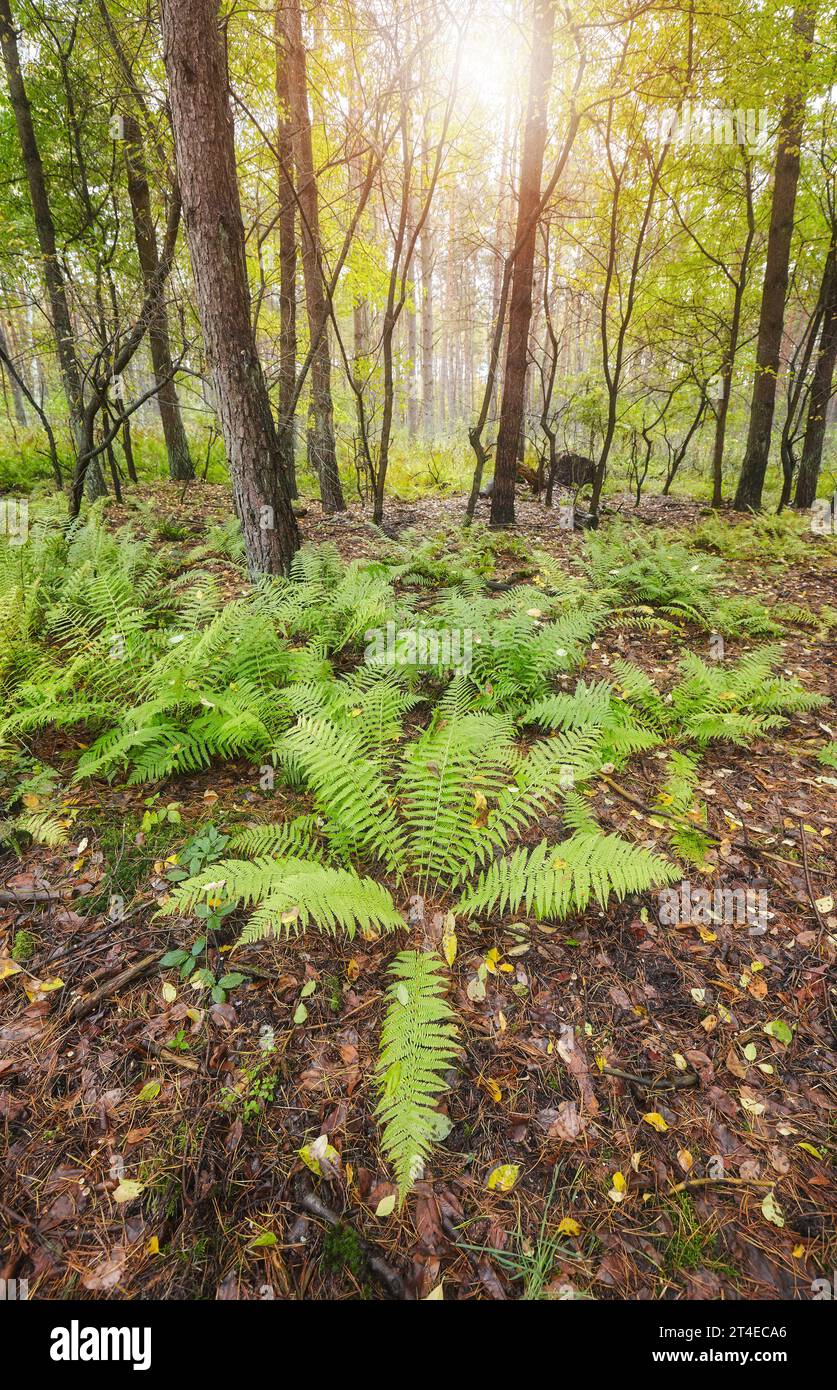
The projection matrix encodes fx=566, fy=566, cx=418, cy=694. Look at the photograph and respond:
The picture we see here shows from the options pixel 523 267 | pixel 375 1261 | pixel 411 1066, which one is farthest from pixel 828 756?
pixel 523 267

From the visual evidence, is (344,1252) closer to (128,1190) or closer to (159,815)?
(128,1190)

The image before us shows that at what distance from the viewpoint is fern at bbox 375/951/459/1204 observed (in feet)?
4.78

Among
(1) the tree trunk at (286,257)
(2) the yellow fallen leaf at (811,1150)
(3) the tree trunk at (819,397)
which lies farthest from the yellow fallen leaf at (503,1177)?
(3) the tree trunk at (819,397)

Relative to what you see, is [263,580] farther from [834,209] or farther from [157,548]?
[834,209]

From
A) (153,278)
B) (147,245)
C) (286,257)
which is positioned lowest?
(153,278)

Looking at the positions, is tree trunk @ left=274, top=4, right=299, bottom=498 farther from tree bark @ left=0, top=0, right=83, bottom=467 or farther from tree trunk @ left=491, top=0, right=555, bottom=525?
tree trunk @ left=491, top=0, right=555, bottom=525

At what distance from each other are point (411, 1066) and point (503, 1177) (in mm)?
→ 382

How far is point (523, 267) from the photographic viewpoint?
7.33 m

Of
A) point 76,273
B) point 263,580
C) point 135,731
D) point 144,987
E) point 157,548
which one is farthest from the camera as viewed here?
point 76,273

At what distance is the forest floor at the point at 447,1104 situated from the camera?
141 cm

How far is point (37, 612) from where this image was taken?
3750 millimetres

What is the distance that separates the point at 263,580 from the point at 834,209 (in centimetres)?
1103

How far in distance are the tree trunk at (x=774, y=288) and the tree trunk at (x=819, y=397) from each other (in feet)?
2.22

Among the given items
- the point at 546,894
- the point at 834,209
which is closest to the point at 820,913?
the point at 546,894
